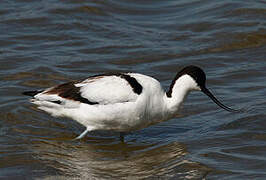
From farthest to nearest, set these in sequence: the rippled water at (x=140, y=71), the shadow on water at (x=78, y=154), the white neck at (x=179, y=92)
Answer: the white neck at (x=179, y=92) < the rippled water at (x=140, y=71) < the shadow on water at (x=78, y=154)

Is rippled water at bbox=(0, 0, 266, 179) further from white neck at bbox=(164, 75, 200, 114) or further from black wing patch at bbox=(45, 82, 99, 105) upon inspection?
black wing patch at bbox=(45, 82, 99, 105)

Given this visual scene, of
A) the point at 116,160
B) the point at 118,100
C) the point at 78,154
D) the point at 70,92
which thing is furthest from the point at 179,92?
the point at 78,154

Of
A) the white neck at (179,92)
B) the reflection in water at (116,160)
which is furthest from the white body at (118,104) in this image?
the reflection in water at (116,160)

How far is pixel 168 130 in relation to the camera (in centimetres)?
877

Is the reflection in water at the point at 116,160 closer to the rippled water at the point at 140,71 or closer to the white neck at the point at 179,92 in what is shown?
the rippled water at the point at 140,71

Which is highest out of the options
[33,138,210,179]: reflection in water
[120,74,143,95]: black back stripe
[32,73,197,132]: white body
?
[120,74,143,95]: black back stripe

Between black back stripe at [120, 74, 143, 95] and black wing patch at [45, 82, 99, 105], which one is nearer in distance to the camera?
black back stripe at [120, 74, 143, 95]

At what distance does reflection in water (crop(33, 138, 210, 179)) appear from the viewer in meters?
7.09

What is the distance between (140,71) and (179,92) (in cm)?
271

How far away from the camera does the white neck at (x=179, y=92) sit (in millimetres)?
8086

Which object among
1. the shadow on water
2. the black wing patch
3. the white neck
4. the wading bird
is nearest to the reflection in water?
the shadow on water

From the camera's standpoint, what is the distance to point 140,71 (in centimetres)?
1080

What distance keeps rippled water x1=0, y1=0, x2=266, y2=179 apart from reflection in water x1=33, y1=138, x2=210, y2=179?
0.04 feet

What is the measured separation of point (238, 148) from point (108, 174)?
1661 millimetres
